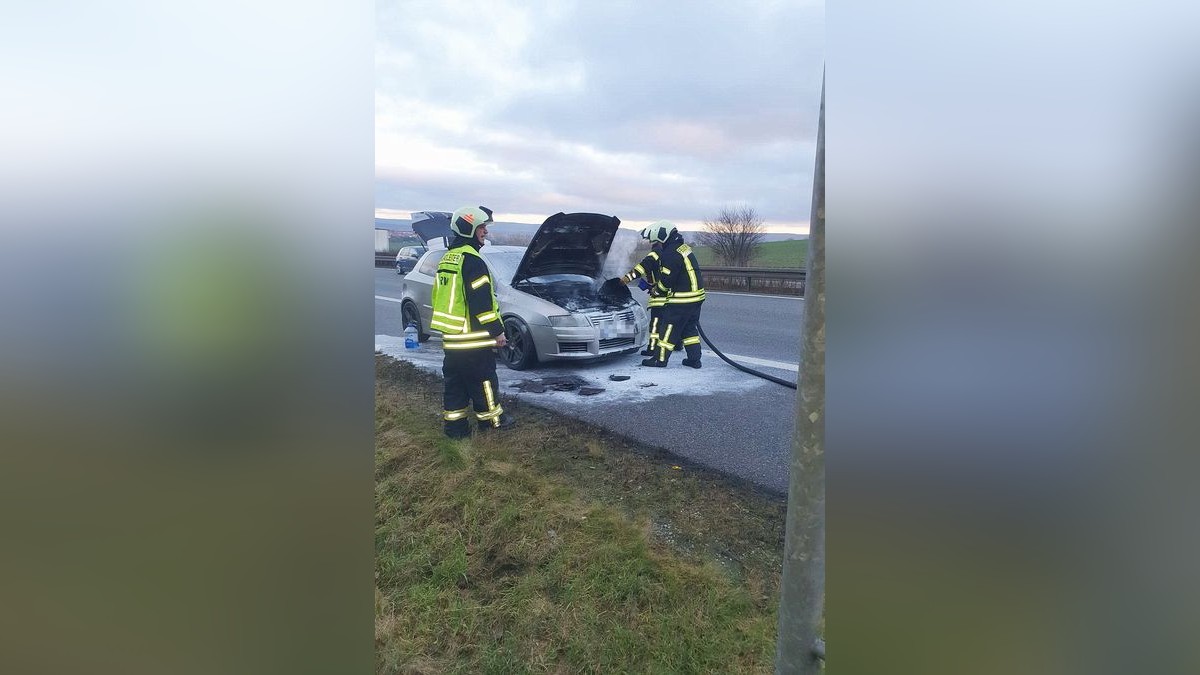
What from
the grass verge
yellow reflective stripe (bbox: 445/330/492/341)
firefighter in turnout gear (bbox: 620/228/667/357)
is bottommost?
the grass verge

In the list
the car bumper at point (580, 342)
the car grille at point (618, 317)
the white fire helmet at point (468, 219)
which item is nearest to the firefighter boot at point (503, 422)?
the car bumper at point (580, 342)

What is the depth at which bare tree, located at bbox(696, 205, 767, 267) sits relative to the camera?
6.89 feet

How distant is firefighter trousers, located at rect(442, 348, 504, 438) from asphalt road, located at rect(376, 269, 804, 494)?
76 millimetres

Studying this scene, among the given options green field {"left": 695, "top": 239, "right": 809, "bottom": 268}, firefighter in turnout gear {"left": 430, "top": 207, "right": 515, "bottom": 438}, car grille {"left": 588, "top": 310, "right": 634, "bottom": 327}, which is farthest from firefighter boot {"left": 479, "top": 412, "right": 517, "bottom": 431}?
green field {"left": 695, "top": 239, "right": 809, "bottom": 268}

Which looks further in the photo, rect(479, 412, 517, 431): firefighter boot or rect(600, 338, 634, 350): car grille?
rect(600, 338, 634, 350): car grille

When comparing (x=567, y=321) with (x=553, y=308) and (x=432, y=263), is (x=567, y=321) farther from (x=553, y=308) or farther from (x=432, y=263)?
(x=432, y=263)

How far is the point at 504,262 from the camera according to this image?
267 cm

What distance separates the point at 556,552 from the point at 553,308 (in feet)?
4.07

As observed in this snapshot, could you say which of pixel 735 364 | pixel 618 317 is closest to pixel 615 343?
pixel 618 317

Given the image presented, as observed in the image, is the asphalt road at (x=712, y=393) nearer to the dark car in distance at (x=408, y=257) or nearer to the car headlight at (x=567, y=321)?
the dark car in distance at (x=408, y=257)

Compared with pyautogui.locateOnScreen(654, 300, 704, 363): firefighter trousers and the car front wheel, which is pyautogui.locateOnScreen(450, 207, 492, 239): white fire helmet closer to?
the car front wheel
